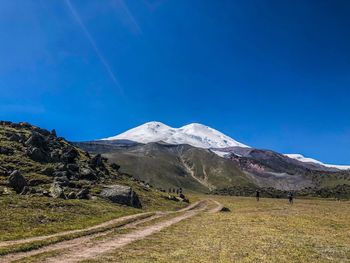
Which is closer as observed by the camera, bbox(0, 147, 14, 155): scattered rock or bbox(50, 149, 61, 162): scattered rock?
bbox(0, 147, 14, 155): scattered rock

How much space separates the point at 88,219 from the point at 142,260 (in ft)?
83.3

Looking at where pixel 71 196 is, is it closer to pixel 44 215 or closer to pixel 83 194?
pixel 83 194

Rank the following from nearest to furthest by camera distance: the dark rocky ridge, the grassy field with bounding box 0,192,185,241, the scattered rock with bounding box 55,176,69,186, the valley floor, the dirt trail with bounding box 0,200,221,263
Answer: the dirt trail with bounding box 0,200,221,263, the valley floor, the grassy field with bounding box 0,192,185,241, the dark rocky ridge, the scattered rock with bounding box 55,176,69,186

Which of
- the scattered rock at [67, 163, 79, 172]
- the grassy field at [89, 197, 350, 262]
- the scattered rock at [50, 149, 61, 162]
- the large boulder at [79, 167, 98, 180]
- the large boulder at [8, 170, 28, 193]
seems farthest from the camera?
the scattered rock at [50, 149, 61, 162]

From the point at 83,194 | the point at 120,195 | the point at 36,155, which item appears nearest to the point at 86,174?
the point at 36,155

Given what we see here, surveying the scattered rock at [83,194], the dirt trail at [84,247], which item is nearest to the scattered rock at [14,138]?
the scattered rock at [83,194]

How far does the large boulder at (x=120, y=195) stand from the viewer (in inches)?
2975

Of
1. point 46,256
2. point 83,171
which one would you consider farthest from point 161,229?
point 83,171

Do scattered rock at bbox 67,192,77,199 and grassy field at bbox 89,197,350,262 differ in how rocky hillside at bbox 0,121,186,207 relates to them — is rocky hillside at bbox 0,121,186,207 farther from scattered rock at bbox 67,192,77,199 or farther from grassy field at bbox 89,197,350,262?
grassy field at bbox 89,197,350,262

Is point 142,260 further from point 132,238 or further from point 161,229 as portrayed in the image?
point 161,229

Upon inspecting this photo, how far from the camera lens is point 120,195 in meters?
76.8

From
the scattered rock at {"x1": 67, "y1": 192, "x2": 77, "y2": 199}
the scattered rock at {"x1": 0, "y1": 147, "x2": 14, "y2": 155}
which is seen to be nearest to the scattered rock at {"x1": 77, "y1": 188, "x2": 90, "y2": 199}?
the scattered rock at {"x1": 67, "y1": 192, "x2": 77, "y2": 199}

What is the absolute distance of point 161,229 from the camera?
47375 mm

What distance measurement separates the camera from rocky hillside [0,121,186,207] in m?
Answer: 65.2
